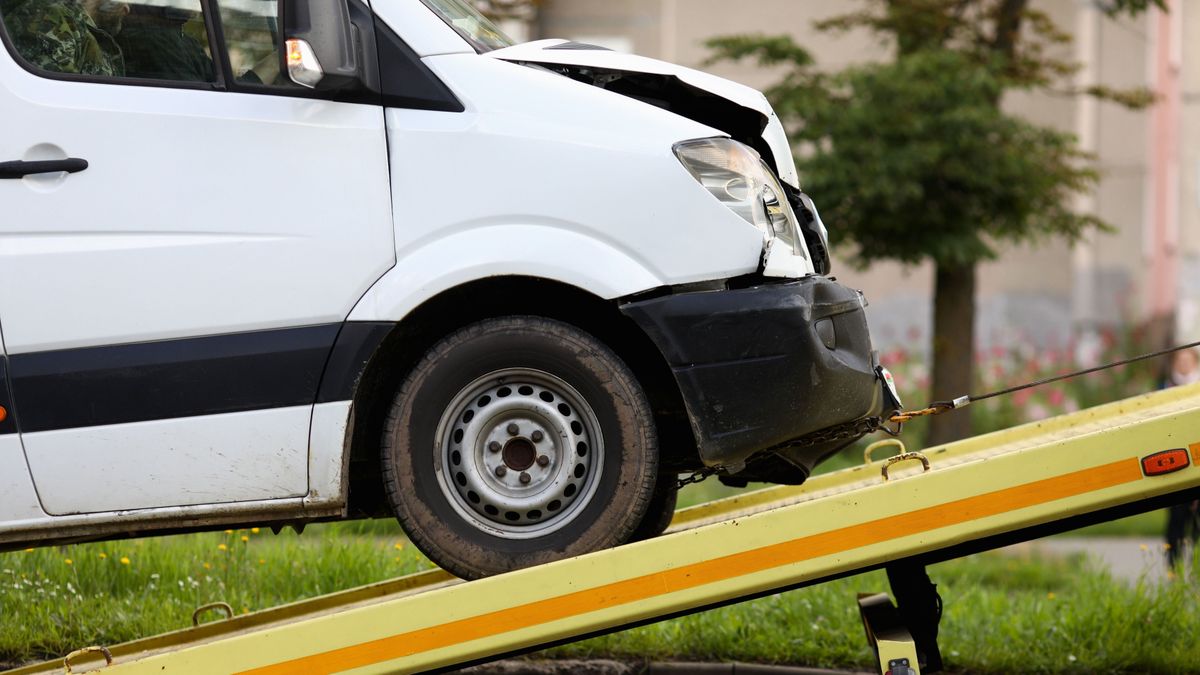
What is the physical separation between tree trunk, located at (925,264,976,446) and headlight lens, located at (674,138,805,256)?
7.03 meters

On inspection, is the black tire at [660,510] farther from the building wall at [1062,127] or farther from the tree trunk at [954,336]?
the building wall at [1062,127]

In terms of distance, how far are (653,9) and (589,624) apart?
1415cm

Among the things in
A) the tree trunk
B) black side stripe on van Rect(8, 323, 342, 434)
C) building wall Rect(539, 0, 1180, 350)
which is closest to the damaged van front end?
black side stripe on van Rect(8, 323, 342, 434)

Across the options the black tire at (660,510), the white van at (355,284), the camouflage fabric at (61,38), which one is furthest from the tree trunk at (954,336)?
the camouflage fabric at (61,38)

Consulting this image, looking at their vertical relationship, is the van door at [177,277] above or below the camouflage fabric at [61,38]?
below

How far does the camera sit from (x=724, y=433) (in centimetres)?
345

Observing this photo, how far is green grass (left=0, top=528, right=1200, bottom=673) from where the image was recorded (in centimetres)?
489

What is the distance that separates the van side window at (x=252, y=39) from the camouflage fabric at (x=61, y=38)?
1.04ft

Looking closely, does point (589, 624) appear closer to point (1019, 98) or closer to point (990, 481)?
point (990, 481)

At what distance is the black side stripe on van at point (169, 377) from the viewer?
3.40 m

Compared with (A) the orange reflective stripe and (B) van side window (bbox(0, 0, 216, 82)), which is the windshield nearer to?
(B) van side window (bbox(0, 0, 216, 82))

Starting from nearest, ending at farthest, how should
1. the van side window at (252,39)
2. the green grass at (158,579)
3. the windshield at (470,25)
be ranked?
the van side window at (252,39), the windshield at (470,25), the green grass at (158,579)

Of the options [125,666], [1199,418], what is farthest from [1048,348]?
[125,666]

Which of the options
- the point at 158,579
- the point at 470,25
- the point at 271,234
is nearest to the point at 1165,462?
the point at 470,25
